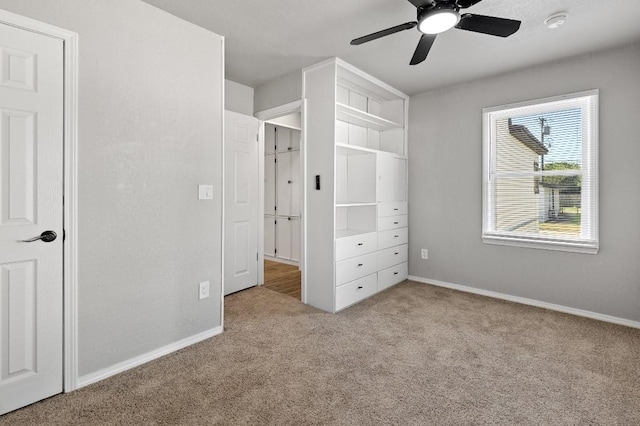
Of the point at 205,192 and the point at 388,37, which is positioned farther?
the point at 388,37

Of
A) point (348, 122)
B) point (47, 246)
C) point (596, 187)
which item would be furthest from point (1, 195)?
point (596, 187)

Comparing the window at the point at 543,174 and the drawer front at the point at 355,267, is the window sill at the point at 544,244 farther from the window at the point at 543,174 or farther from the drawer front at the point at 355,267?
the drawer front at the point at 355,267

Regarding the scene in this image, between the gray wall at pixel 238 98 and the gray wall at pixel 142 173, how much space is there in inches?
43.9

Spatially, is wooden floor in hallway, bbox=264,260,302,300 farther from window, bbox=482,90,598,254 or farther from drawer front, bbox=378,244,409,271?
window, bbox=482,90,598,254

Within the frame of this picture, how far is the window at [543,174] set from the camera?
314 centimetres

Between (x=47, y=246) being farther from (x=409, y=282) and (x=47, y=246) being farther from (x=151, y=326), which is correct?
(x=409, y=282)

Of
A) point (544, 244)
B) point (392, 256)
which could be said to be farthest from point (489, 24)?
point (392, 256)

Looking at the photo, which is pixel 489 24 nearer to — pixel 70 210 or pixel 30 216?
pixel 70 210

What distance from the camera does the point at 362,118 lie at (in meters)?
3.79

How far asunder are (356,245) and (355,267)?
233mm

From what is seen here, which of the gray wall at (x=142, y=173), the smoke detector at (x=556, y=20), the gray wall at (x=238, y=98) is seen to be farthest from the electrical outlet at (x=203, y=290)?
the smoke detector at (x=556, y=20)

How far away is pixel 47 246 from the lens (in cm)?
185

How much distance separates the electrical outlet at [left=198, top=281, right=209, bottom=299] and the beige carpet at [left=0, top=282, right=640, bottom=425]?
1.18ft

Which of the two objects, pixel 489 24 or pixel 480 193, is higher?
pixel 489 24
